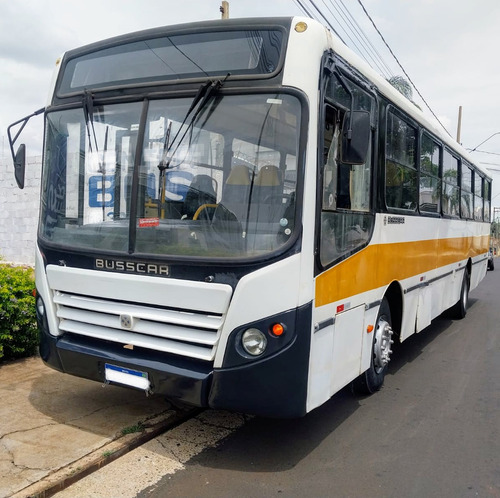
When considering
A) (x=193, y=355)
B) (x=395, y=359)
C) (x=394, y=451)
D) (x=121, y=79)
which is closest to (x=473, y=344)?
(x=395, y=359)

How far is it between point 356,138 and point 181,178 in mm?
1275

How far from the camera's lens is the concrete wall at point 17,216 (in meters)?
13.2

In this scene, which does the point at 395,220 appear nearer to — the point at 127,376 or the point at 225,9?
the point at 127,376

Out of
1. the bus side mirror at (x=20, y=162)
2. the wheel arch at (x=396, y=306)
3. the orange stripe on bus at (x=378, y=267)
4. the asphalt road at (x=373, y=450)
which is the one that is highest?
the bus side mirror at (x=20, y=162)

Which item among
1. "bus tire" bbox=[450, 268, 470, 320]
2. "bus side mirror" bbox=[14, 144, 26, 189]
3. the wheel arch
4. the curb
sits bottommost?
the curb

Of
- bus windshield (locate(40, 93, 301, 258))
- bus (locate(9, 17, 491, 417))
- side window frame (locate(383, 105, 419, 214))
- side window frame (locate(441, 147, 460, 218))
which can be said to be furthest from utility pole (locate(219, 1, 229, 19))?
bus windshield (locate(40, 93, 301, 258))

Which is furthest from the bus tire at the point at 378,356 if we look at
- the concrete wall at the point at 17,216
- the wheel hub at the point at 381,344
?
the concrete wall at the point at 17,216

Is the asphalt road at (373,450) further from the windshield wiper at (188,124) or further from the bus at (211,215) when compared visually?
the windshield wiper at (188,124)

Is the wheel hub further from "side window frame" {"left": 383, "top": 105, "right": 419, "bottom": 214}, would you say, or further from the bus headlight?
the bus headlight

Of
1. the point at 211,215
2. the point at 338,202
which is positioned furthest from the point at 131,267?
the point at 338,202

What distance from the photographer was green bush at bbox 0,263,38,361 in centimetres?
562

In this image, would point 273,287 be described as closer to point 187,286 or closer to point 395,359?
point 187,286

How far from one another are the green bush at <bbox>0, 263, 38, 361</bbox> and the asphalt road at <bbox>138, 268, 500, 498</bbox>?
8.98 ft

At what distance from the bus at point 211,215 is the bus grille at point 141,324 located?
1 centimetres
